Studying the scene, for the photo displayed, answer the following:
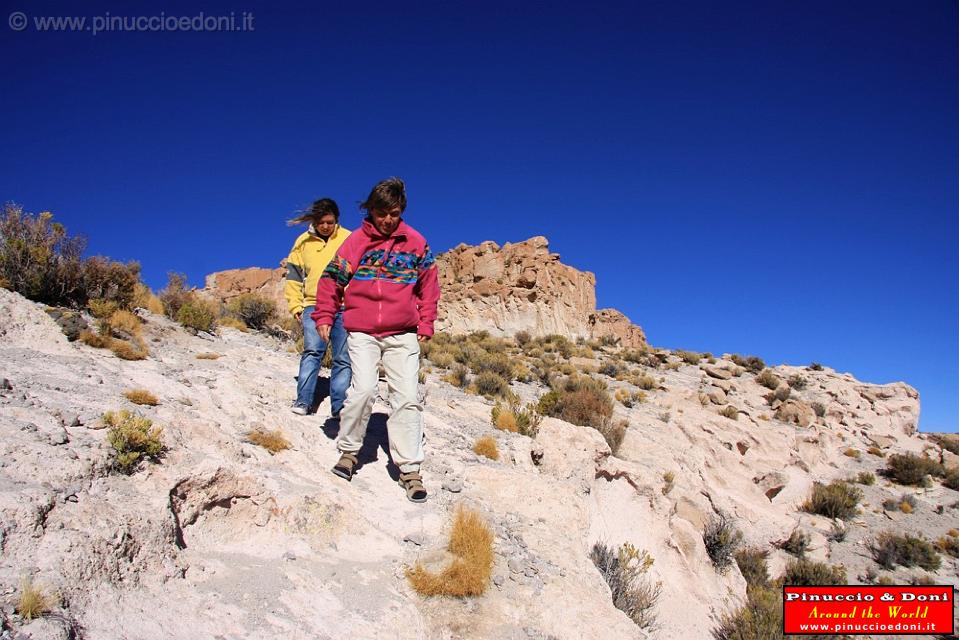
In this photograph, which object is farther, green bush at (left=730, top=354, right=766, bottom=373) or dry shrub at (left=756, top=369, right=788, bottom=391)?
green bush at (left=730, top=354, right=766, bottom=373)

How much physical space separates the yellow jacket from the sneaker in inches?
38.3

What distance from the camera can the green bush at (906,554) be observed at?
10539mm

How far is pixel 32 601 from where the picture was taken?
5.70 ft

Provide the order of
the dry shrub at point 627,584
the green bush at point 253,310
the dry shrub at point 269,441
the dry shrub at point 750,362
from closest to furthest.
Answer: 1. the dry shrub at point 269,441
2. the dry shrub at point 627,584
3. the green bush at point 253,310
4. the dry shrub at point 750,362

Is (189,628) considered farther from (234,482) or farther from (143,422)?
(143,422)

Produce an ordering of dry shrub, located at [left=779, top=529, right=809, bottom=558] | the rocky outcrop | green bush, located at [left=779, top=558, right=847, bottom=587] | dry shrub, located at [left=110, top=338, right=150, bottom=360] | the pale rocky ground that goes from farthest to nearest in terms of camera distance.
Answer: the rocky outcrop < dry shrub, located at [left=779, top=529, right=809, bottom=558] < green bush, located at [left=779, top=558, right=847, bottom=587] < dry shrub, located at [left=110, top=338, right=150, bottom=360] < the pale rocky ground

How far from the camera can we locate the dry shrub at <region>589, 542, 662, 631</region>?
4.26 m

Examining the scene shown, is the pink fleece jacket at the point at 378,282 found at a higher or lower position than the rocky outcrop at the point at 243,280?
lower

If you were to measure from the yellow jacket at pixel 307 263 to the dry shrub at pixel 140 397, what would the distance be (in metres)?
1.47

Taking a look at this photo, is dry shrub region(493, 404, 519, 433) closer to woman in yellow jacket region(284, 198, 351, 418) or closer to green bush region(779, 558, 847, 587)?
woman in yellow jacket region(284, 198, 351, 418)

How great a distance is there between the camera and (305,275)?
4836 millimetres

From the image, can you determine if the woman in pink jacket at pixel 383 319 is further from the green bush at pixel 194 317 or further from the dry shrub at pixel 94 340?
the green bush at pixel 194 317

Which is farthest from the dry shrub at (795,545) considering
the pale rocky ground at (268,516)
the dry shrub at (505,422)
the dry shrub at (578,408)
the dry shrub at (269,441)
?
the dry shrub at (269,441)

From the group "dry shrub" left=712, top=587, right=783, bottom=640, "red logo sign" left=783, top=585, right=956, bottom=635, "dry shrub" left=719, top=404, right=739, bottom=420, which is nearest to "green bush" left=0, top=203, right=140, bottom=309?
"dry shrub" left=712, top=587, right=783, bottom=640
